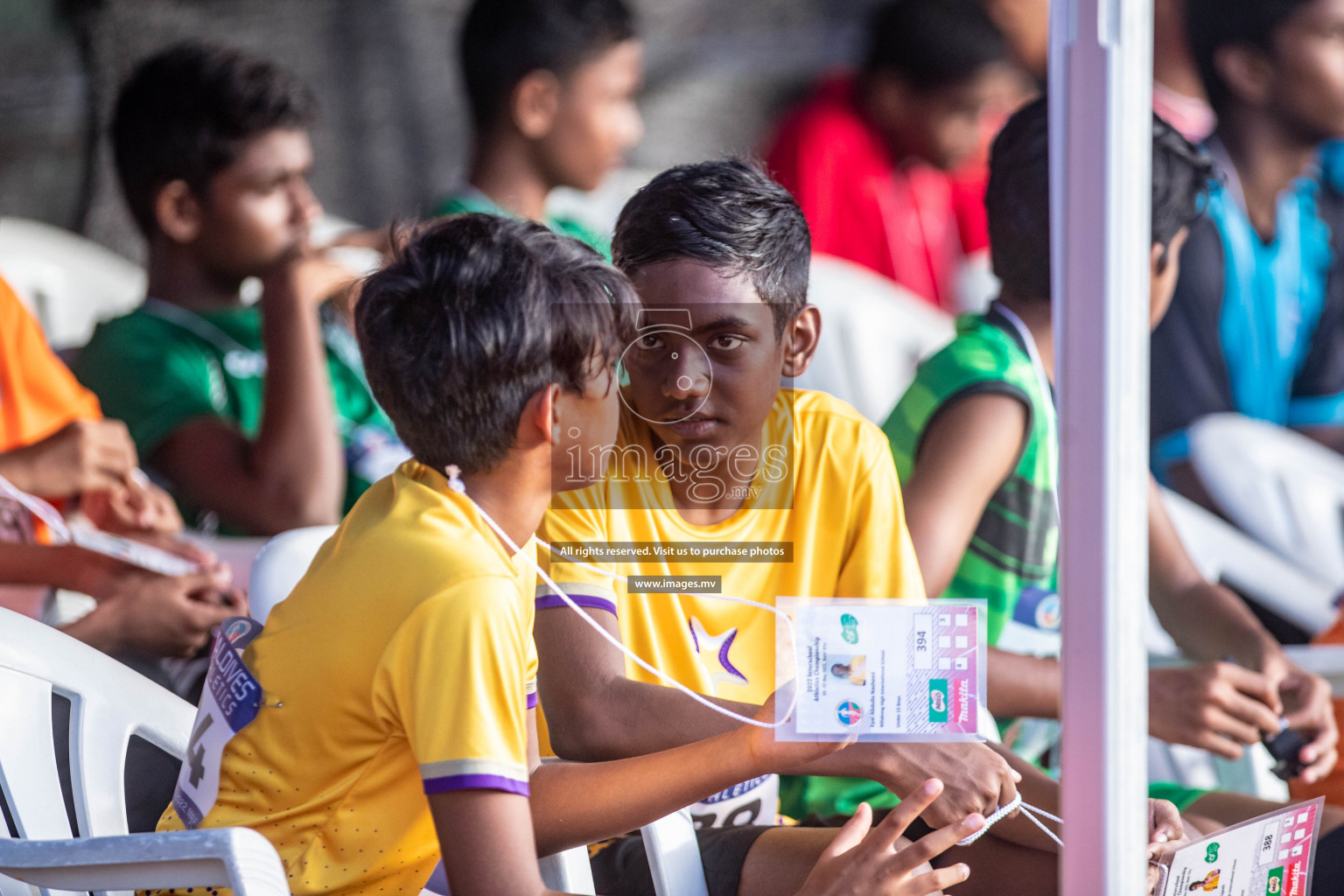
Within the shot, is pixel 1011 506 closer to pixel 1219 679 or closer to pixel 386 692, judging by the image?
pixel 1219 679

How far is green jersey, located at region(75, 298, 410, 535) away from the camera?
1.92 metres

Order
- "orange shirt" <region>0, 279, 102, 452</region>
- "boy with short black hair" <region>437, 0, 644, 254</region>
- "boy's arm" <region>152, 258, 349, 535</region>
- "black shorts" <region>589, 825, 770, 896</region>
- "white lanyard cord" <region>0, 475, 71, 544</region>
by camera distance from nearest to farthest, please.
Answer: "black shorts" <region>589, 825, 770, 896</region> < "white lanyard cord" <region>0, 475, 71, 544</region> < "orange shirt" <region>0, 279, 102, 452</region> < "boy's arm" <region>152, 258, 349, 535</region> < "boy with short black hair" <region>437, 0, 644, 254</region>

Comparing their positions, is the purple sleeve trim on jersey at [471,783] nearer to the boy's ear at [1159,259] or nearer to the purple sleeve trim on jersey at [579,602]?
the purple sleeve trim on jersey at [579,602]

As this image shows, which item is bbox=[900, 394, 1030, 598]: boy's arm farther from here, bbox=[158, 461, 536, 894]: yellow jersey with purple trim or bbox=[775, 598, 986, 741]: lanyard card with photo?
bbox=[158, 461, 536, 894]: yellow jersey with purple trim

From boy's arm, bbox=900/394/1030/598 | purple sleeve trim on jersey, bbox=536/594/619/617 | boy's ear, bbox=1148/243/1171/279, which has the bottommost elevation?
purple sleeve trim on jersey, bbox=536/594/619/617

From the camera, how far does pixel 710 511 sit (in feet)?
3.09

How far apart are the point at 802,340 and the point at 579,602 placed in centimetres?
27

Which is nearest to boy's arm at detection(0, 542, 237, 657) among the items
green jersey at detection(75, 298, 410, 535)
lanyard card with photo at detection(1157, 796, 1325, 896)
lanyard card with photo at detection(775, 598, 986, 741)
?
green jersey at detection(75, 298, 410, 535)

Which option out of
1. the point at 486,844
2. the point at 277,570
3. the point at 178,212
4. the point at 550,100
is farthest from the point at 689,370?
the point at 550,100

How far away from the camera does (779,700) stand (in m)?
0.86

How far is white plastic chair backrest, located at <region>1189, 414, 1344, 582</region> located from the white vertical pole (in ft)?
5.33

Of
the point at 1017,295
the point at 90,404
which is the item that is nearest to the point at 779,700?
the point at 1017,295

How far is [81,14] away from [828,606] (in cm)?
274

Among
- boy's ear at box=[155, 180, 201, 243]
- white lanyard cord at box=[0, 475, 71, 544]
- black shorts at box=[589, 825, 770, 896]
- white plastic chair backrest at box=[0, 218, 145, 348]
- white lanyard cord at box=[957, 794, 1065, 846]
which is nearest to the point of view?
white lanyard cord at box=[957, 794, 1065, 846]
